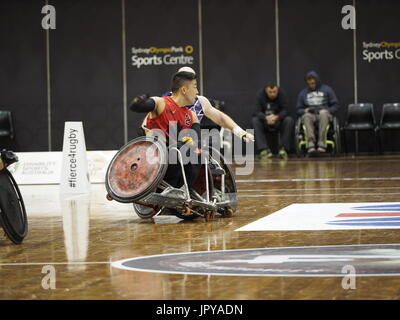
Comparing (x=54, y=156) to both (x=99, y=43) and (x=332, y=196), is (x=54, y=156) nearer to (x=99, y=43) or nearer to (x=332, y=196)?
(x=332, y=196)

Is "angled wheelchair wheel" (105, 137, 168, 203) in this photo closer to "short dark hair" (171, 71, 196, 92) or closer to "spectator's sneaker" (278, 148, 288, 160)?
"short dark hair" (171, 71, 196, 92)

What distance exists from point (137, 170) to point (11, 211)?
4.11ft

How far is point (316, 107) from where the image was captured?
1602 centimetres

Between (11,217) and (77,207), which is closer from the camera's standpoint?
(11,217)

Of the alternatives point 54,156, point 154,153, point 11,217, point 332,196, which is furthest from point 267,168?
point 11,217

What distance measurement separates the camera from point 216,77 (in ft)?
58.1

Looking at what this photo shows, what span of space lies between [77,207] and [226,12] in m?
10.4

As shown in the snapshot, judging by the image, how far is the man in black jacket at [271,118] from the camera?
16.3m

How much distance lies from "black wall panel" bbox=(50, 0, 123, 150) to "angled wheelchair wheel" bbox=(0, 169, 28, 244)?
12542mm

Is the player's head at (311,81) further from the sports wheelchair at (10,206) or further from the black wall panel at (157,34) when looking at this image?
the sports wheelchair at (10,206)

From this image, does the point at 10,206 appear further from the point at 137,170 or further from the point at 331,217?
the point at 331,217

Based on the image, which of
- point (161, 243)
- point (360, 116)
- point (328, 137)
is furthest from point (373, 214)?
point (360, 116)

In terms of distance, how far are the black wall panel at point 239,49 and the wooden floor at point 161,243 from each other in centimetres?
761

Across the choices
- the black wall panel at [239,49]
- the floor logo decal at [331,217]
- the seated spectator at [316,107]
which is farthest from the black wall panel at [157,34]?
the floor logo decal at [331,217]
